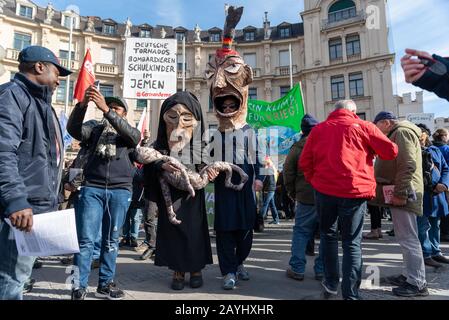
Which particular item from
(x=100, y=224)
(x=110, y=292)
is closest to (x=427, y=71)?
(x=100, y=224)

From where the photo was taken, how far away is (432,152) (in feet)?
16.5

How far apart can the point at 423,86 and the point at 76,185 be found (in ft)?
11.0

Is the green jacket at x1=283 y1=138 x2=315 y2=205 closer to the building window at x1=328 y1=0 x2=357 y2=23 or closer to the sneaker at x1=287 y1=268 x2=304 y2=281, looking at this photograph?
the sneaker at x1=287 y1=268 x2=304 y2=281

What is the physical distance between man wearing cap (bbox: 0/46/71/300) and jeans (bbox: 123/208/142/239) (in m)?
3.57

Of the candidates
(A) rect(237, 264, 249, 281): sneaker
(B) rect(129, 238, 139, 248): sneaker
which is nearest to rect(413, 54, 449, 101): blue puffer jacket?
(A) rect(237, 264, 249, 281): sneaker

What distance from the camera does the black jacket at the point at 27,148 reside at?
6.30 feet

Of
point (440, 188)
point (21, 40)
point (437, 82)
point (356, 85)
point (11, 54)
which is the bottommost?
point (440, 188)

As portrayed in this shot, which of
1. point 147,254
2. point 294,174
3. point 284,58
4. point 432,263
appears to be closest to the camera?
point 294,174

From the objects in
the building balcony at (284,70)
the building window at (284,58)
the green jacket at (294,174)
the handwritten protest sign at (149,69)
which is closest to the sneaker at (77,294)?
the green jacket at (294,174)

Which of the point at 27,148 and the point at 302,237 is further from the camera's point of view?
the point at 302,237

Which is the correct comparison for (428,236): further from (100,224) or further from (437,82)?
(100,224)

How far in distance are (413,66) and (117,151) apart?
270cm

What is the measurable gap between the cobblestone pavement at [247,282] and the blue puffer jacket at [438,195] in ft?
2.69

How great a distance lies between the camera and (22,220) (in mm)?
1893
